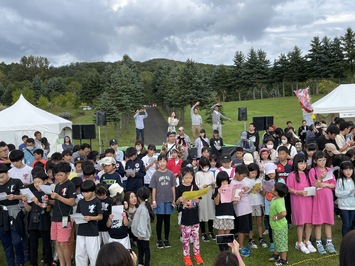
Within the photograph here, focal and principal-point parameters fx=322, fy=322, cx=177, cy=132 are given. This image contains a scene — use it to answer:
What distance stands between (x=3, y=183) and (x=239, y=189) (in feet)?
12.2

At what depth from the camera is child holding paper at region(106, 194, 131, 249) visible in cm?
466

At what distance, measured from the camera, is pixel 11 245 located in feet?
17.3

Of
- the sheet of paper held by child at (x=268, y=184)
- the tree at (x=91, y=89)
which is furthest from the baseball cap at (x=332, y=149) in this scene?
the tree at (x=91, y=89)

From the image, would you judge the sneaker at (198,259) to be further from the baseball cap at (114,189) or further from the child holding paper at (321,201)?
the child holding paper at (321,201)

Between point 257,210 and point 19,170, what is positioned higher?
point 19,170

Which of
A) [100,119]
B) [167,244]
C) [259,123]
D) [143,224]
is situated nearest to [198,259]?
[167,244]

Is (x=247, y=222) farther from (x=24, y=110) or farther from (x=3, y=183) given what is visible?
(x=24, y=110)

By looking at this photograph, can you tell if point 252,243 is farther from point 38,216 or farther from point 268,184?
point 38,216

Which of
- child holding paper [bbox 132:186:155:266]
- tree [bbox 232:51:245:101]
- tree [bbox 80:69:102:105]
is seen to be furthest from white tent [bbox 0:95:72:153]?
tree [bbox 232:51:245:101]

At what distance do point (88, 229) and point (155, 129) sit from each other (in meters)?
26.5

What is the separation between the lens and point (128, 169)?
6555 millimetres

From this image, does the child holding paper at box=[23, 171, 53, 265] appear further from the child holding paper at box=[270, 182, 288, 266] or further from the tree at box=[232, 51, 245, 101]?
the tree at box=[232, 51, 245, 101]

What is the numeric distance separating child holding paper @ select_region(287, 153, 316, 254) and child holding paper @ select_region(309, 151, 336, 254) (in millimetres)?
90

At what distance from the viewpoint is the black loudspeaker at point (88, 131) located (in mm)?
13656
